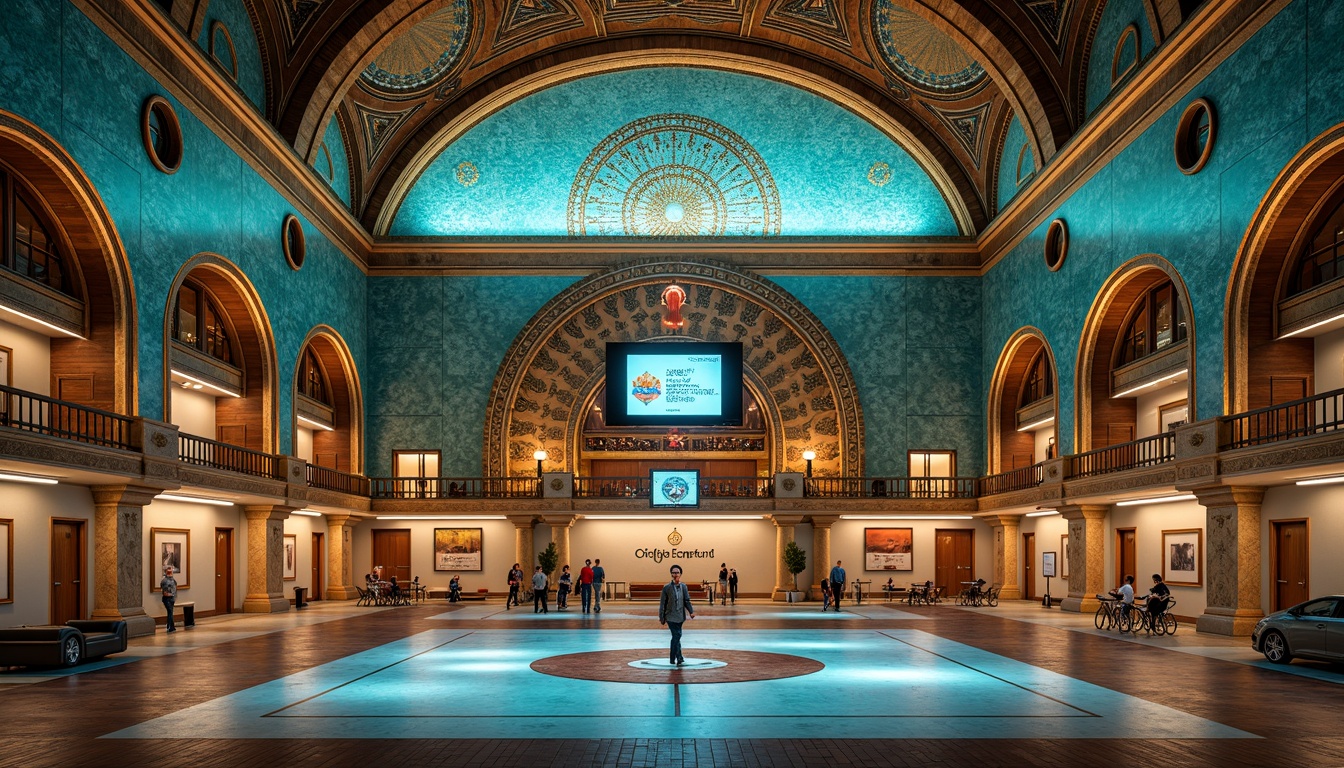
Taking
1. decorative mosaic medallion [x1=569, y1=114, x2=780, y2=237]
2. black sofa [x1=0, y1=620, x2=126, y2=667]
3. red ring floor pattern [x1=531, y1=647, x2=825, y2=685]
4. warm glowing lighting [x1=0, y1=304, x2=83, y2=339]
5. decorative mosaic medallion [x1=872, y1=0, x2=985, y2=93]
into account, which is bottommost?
red ring floor pattern [x1=531, y1=647, x2=825, y2=685]

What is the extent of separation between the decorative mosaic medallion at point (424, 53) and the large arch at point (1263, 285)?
23.8 m

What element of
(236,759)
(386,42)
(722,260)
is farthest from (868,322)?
(236,759)

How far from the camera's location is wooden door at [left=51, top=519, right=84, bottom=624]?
20859 mm

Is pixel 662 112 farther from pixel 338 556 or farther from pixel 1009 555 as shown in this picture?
pixel 1009 555

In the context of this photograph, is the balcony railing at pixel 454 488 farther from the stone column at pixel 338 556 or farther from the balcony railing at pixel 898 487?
the balcony railing at pixel 898 487

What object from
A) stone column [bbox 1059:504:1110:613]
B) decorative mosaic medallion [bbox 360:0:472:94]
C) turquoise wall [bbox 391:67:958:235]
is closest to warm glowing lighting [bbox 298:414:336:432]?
turquoise wall [bbox 391:67:958:235]

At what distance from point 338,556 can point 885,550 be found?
693 inches

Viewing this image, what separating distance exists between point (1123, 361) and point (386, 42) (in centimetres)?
2187

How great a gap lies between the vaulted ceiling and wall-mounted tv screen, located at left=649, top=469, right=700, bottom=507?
515 inches

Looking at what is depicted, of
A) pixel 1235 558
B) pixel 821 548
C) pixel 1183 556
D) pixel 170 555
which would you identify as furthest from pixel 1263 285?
pixel 170 555

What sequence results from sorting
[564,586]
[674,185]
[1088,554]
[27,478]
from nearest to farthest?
[27,478] → [1088,554] → [564,586] → [674,185]

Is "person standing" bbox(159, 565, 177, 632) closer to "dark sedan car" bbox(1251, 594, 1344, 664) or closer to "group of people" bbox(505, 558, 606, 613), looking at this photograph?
"group of people" bbox(505, 558, 606, 613)

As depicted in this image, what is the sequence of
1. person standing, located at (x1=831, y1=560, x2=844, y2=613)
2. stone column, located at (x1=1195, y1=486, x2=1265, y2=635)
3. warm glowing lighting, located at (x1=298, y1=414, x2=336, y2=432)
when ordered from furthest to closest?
warm glowing lighting, located at (x1=298, y1=414, x2=336, y2=432)
person standing, located at (x1=831, y1=560, x2=844, y2=613)
stone column, located at (x1=1195, y1=486, x2=1265, y2=635)

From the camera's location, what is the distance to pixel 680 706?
12.2m
